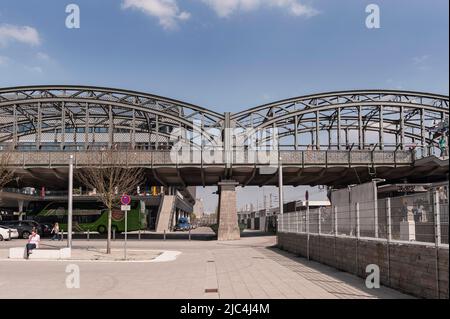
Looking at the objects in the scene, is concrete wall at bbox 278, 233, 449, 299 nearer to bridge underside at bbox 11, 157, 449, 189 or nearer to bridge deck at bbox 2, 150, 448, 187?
bridge deck at bbox 2, 150, 448, 187

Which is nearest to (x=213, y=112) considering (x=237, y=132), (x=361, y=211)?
(x=237, y=132)

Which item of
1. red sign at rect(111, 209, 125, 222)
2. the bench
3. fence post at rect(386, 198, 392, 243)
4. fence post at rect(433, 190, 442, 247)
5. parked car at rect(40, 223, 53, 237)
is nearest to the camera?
fence post at rect(433, 190, 442, 247)

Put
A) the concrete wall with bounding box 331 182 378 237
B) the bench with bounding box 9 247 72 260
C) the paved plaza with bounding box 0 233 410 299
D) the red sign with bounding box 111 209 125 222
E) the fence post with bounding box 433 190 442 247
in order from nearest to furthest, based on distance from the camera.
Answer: the fence post with bounding box 433 190 442 247 → the paved plaza with bounding box 0 233 410 299 → the concrete wall with bounding box 331 182 378 237 → the bench with bounding box 9 247 72 260 → the red sign with bounding box 111 209 125 222

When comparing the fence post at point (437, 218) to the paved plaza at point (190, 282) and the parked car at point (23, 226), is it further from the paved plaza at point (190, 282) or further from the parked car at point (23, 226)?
the parked car at point (23, 226)

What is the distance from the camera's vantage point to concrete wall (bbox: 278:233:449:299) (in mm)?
9951

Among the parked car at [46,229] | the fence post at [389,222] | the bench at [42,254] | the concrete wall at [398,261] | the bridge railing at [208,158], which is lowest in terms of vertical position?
the parked car at [46,229]

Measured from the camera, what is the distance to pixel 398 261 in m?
12.0

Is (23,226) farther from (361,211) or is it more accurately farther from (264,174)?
(361,211)

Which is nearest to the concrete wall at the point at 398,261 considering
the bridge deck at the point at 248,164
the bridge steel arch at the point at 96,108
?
the bridge deck at the point at 248,164

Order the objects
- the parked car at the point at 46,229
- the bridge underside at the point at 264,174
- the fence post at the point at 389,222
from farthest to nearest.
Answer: the parked car at the point at 46,229 → the bridge underside at the point at 264,174 → the fence post at the point at 389,222

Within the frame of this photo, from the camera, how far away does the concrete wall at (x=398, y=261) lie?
9.95 metres

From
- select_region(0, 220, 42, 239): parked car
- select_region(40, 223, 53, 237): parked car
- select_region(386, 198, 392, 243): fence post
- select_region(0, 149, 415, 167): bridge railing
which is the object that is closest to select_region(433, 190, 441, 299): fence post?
select_region(386, 198, 392, 243): fence post

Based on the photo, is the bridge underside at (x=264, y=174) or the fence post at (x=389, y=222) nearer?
the fence post at (x=389, y=222)

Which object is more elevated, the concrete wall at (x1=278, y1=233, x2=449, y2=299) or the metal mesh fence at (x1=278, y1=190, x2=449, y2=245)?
the metal mesh fence at (x1=278, y1=190, x2=449, y2=245)
